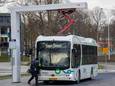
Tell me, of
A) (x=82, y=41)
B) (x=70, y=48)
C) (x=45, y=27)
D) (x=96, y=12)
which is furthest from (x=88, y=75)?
(x=96, y=12)

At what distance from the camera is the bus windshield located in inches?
1128

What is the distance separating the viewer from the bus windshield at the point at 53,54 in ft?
94.0

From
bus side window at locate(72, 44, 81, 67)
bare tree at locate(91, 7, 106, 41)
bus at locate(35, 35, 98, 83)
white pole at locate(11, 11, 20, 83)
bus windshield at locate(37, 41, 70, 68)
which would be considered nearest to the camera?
bus at locate(35, 35, 98, 83)

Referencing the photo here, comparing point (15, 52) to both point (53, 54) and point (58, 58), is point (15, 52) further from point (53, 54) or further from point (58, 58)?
point (58, 58)

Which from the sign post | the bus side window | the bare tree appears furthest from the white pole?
the bare tree

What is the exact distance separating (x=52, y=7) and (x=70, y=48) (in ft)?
8.87

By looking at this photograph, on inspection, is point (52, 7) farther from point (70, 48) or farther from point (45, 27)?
point (45, 27)

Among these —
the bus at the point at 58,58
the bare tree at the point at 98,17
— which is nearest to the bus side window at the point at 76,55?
the bus at the point at 58,58

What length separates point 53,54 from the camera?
28922 mm

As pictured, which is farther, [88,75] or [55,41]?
[88,75]

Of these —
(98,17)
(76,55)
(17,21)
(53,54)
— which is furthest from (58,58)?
(98,17)

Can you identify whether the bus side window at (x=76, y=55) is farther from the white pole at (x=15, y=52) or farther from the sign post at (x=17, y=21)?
the white pole at (x=15, y=52)

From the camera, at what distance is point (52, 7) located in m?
29.5

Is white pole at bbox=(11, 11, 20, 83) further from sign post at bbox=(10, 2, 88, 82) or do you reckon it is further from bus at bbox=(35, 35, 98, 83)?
bus at bbox=(35, 35, 98, 83)
